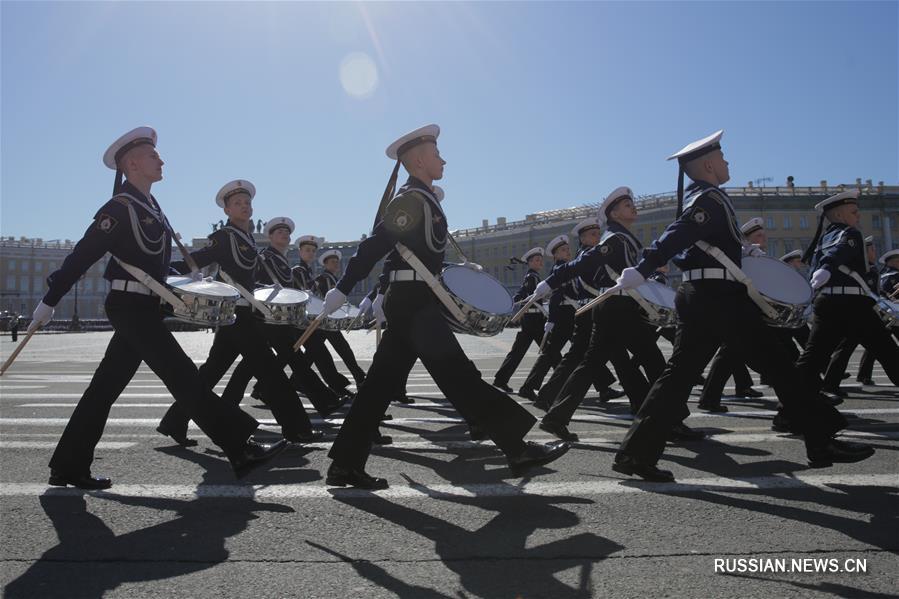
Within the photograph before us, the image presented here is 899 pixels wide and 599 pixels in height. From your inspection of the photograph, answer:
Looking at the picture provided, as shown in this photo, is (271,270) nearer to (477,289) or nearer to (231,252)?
(231,252)

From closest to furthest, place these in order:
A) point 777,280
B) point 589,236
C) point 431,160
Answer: point 431,160 → point 777,280 → point 589,236

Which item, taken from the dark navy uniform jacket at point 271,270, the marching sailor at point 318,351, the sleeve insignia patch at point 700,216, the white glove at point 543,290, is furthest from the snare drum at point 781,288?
the marching sailor at point 318,351

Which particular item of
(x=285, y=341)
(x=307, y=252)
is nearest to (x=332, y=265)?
(x=307, y=252)

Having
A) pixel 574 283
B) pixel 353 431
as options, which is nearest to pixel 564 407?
pixel 353 431

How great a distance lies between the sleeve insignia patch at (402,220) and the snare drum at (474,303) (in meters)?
0.37

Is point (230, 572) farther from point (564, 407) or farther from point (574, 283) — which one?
point (574, 283)

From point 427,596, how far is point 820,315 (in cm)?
555

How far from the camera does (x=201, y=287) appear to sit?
514 centimetres

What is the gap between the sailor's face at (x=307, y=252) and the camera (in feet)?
33.7

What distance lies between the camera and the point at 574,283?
29.5ft

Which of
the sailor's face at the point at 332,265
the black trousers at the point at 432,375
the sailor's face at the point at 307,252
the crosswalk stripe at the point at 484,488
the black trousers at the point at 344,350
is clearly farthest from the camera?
the sailor's face at the point at 332,265

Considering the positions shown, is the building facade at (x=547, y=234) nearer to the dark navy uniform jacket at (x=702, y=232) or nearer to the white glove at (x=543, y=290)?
the white glove at (x=543, y=290)

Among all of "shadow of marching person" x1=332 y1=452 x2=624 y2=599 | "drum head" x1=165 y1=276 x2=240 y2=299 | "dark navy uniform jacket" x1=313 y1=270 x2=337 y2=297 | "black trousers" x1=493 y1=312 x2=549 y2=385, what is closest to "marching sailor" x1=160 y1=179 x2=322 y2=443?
"drum head" x1=165 y1=276 x2=240 y2=299

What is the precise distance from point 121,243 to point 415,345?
6.12ft
